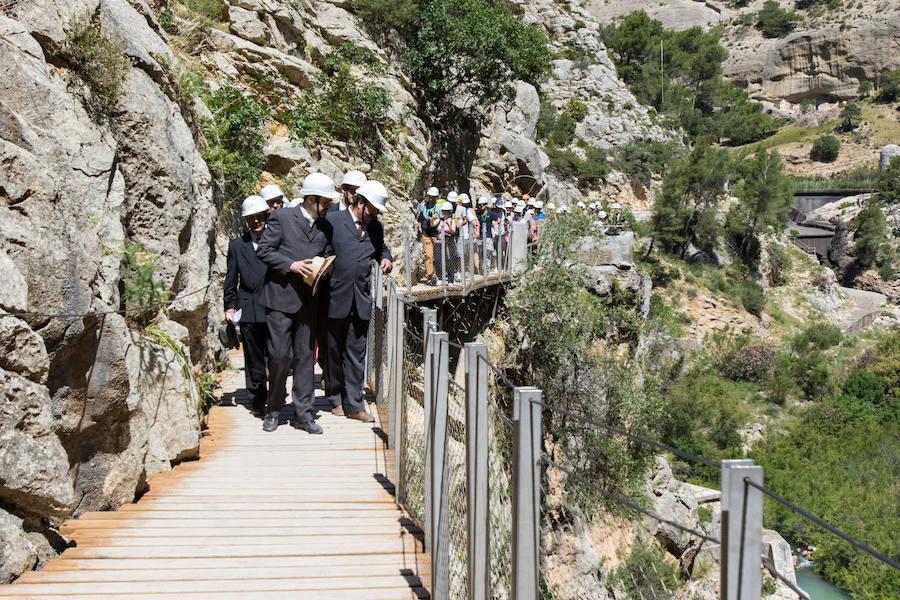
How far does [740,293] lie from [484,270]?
110ft

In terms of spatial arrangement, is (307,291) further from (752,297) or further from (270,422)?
(752,297)

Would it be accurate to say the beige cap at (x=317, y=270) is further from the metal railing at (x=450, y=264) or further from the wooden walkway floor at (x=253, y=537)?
the metal railing at (x=450, y=264)

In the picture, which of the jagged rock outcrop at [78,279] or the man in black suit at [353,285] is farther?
the man in black suit at [353,285]

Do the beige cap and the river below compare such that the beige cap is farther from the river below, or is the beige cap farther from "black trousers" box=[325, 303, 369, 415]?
the river below

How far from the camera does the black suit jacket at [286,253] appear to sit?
586 cm

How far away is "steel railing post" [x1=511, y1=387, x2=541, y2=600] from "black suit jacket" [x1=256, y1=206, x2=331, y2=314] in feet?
12.7

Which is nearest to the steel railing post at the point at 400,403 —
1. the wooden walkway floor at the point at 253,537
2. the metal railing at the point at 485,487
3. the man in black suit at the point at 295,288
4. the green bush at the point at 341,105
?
the metal railing at the point at 485,487

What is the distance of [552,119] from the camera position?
1901 inches

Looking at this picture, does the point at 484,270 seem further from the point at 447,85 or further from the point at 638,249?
the point at 638,249

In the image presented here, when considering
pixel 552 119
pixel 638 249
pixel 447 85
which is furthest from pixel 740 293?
pixel 447 85

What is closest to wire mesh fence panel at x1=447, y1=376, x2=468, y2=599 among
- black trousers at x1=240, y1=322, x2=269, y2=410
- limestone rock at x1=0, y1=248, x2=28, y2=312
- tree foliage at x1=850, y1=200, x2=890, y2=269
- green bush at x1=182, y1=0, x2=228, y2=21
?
limestone rock at x1=0, y1=248, x2=28, y2=312

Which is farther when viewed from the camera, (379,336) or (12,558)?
(379,336)

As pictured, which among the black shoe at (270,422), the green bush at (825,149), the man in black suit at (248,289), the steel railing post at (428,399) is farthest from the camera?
the green bush at (825,149)

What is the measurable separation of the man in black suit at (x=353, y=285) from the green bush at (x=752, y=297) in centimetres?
4198
